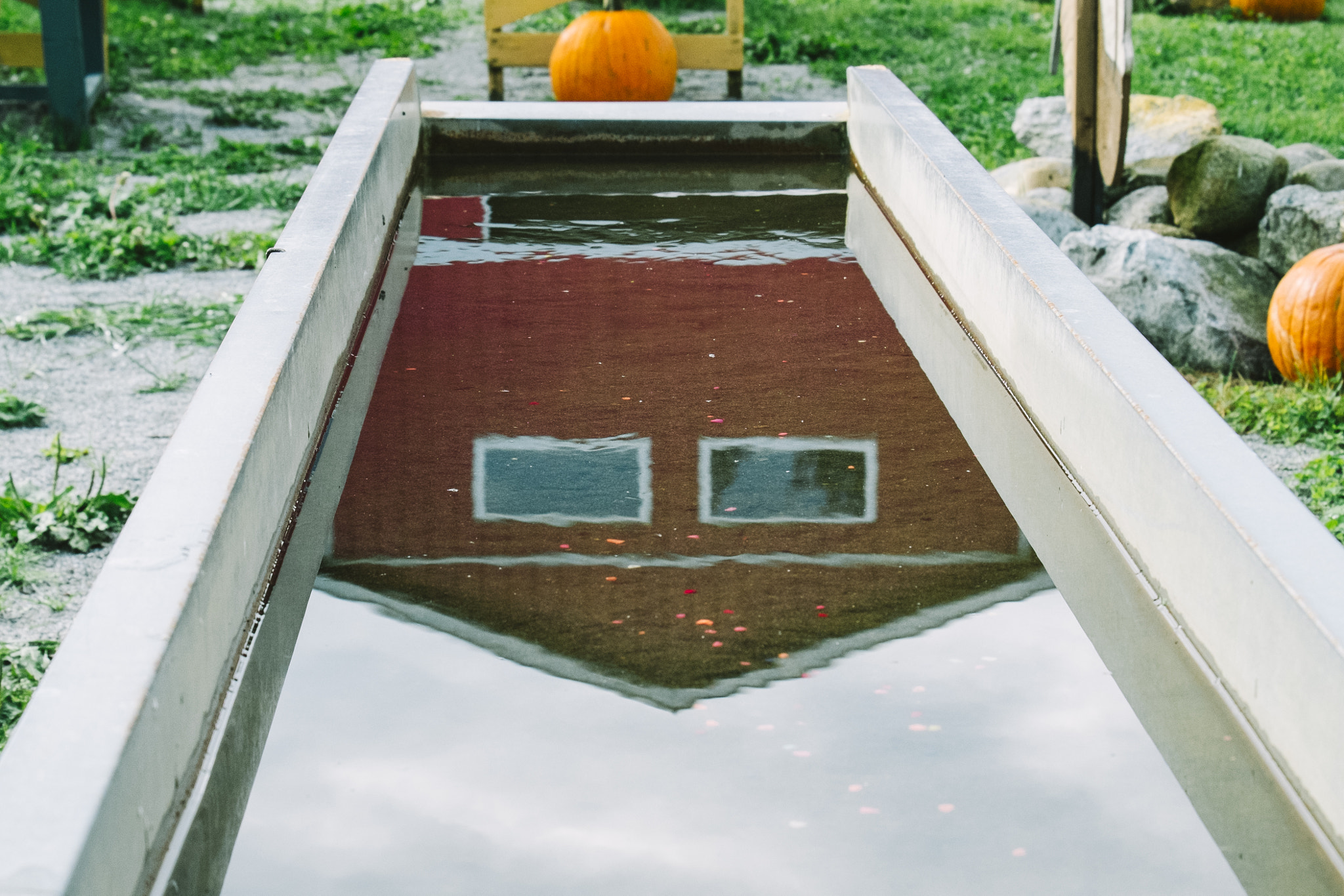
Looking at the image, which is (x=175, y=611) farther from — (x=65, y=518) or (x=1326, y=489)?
(x=1326, y=489)

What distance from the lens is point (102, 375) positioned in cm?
372

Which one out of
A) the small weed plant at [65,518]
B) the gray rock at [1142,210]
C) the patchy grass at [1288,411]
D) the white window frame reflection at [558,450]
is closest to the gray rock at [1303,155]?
the gray rock at [1142,210]

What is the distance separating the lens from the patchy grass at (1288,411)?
11.3 ft

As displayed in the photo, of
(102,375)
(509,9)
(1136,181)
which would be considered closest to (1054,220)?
(1136,181)

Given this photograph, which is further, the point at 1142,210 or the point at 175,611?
the point at 1142,210

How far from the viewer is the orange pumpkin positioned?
34.7ft

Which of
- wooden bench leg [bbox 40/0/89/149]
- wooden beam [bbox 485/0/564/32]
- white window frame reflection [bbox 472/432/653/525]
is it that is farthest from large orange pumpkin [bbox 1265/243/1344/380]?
wooden bench leg [bbox 40/0/89/149]

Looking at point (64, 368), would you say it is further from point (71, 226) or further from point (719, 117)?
point (719, 117)

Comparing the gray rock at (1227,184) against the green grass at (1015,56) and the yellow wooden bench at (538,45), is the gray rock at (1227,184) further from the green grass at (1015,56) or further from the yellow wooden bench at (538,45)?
the yellow wooden bench at (538,45)

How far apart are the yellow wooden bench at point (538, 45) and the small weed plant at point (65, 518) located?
5081 millimetres

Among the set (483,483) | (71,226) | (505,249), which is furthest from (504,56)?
(483,483)

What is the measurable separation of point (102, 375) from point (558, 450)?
1.89 metres

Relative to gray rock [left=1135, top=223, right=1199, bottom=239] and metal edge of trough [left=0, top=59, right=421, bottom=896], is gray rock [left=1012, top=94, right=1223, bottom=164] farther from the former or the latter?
metal edge of trough [left=0, top=59, right=421, bottom=896]

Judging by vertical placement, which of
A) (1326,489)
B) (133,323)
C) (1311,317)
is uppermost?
(1311,317)
